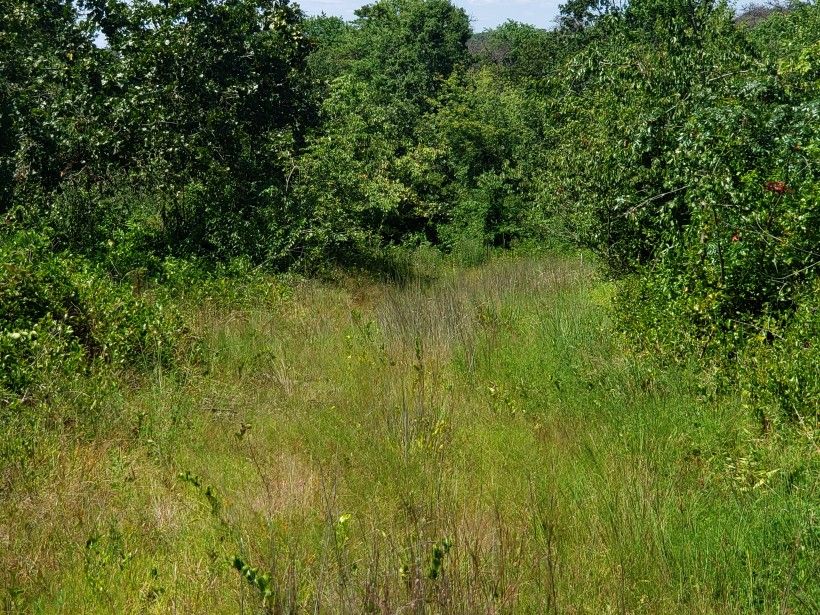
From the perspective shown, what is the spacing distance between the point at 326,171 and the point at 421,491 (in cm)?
991

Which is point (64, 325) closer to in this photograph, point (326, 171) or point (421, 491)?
point (421, 491)

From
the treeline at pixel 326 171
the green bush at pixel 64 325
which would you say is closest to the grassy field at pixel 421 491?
the green bush at pixel 64 325

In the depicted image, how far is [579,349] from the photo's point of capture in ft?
22.1

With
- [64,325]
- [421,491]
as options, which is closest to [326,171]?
[64,325]

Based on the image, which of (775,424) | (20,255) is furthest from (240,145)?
(775,424)

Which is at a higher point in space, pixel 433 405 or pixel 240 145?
pixel 240 145

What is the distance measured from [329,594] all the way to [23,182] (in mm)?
9717

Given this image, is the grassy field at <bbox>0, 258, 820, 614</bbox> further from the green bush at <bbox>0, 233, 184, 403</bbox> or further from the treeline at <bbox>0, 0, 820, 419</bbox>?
the treeline at <bbox>0, 0, 820, 419</bbox>

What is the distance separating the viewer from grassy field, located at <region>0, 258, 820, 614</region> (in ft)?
10.1

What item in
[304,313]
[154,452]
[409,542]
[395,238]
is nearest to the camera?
[409,542]

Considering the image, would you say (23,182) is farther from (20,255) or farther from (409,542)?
(409,542)

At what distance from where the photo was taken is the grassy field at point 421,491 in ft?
10.1

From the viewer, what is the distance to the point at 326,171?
13.4 meters

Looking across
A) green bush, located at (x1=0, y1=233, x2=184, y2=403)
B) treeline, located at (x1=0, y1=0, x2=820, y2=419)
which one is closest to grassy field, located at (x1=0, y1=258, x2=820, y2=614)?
green bush, located at (x1=0, y1=233, x2=184, y2=403)
